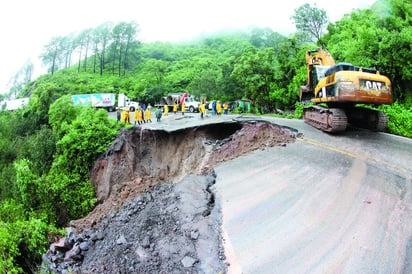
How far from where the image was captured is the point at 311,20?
3062 centimetres

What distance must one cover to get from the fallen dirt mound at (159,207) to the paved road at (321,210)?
601 millimetres

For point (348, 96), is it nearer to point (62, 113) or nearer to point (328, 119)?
point (328, 119)

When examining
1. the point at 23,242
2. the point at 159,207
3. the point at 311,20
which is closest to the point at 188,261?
the point at 159,207

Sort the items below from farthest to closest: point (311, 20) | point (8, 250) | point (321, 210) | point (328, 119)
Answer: point (311, 20) → point (328, 119) → point (8, 250) → point (321, 210)

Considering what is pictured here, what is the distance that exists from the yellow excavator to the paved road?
1468 mm

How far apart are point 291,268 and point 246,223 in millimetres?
1444

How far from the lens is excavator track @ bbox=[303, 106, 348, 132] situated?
10.2m

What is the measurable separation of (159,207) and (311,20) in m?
30.1

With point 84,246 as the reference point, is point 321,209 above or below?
above

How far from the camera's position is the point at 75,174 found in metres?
15.2

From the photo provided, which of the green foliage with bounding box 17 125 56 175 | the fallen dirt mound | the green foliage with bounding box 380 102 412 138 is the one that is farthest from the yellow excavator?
the green foliage with bounding box 17 125 56 175

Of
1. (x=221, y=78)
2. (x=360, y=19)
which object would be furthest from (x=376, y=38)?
(x=221, y=78)

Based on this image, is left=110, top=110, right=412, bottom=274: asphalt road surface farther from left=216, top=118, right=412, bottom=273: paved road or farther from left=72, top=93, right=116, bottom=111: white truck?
left=72, top=93, right=116, bottom=111: white truck

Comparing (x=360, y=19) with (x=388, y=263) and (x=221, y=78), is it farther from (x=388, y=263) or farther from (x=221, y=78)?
(x=388, y=263)
